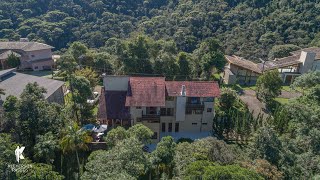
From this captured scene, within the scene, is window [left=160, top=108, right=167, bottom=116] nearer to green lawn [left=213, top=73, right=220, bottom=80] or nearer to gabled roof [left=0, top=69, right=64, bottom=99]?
gabled roof [left=0, top=69, right=64, bottom=99]

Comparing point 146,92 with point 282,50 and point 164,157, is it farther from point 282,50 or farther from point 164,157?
point 282,50

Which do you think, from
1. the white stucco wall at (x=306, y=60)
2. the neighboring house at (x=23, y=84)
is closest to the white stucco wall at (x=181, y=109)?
the neighboring house at (x=23, y=84)

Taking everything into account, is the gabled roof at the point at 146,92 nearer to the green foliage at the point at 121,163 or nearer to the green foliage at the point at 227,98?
the green foliage at the point at 121,163

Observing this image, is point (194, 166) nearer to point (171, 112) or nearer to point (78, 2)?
point (171, 112)

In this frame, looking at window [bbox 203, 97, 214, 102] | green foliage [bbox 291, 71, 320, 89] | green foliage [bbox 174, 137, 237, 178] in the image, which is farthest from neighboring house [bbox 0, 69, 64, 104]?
green foliage [bbox 291, 71, 320, 89]

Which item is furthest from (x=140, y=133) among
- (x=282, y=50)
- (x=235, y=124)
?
(x=282, y=50)
